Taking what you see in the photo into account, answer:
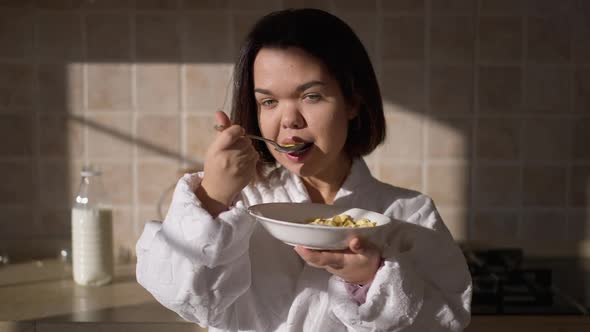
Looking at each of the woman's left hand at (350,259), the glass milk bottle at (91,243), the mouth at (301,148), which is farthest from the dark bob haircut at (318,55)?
the glass milk bottle at (91,243)

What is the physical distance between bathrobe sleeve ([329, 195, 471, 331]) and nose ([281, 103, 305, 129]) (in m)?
0.23

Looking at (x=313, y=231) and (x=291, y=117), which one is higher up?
(x=291, y=117)

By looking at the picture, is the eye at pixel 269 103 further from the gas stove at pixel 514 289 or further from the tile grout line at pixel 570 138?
the tile grout line at pixel 570 138

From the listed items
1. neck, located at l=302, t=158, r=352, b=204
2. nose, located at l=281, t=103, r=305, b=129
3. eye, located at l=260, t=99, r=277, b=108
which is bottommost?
neck, located at l=302, t=158, r=352, b=204

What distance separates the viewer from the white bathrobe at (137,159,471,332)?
955mm

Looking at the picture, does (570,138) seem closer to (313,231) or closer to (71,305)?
(313,231)

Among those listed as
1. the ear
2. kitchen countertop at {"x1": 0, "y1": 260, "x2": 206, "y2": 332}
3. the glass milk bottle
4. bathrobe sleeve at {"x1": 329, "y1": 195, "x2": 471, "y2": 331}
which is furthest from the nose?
the glass milk bottle

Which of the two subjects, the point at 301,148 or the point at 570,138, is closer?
the point at 301,148

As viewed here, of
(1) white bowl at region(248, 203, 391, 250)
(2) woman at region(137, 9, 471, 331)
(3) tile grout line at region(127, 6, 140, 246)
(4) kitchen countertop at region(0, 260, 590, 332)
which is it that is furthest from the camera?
(3) tile grout line at region(127, 6, 140, 246)

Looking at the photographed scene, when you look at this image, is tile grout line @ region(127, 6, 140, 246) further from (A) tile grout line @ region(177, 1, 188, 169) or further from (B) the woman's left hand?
(B) the woman's left hand

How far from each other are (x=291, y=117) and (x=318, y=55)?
0.34 feet

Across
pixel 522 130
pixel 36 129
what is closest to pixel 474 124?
pixel 522 130

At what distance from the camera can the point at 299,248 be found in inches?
35.4

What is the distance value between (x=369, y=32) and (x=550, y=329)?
2.88ft
